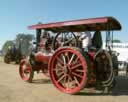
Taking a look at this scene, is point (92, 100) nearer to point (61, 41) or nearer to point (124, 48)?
point (61, 41)

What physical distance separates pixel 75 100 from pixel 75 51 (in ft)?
4.79

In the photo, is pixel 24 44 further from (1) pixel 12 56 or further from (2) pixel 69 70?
(2) pixel 69 70

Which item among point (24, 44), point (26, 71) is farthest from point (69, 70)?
point (24, 44)

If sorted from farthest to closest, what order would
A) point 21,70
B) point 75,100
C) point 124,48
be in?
point 124,48 → point 21,70 → point 75,100

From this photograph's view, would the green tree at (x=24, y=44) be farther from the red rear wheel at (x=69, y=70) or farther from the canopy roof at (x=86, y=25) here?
the red rear wheel at (x=69, y=70)

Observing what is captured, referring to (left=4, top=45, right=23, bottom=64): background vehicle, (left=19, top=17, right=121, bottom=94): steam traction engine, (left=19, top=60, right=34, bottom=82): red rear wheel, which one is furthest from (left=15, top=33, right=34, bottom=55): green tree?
(left=19, top=17, right=121, bottom=94): steam traction engine

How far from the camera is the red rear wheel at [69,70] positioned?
6.98 metres

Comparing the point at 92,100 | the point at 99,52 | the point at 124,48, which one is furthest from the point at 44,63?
the point at 124,48

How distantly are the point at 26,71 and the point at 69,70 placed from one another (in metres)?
2.86

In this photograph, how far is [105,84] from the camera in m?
7.14

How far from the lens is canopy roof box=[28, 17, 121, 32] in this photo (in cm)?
714

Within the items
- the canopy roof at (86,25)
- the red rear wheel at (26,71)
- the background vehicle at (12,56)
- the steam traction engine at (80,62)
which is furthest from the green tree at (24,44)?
the steam traction engine at (80,62)

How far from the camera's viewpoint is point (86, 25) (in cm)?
827

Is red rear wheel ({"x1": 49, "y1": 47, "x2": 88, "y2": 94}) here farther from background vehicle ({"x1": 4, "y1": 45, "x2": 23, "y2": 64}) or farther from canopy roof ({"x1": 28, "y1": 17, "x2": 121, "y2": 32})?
background vehicle ({"x1": 4, "y1": 45, "x2": 23, "y2": 64})
